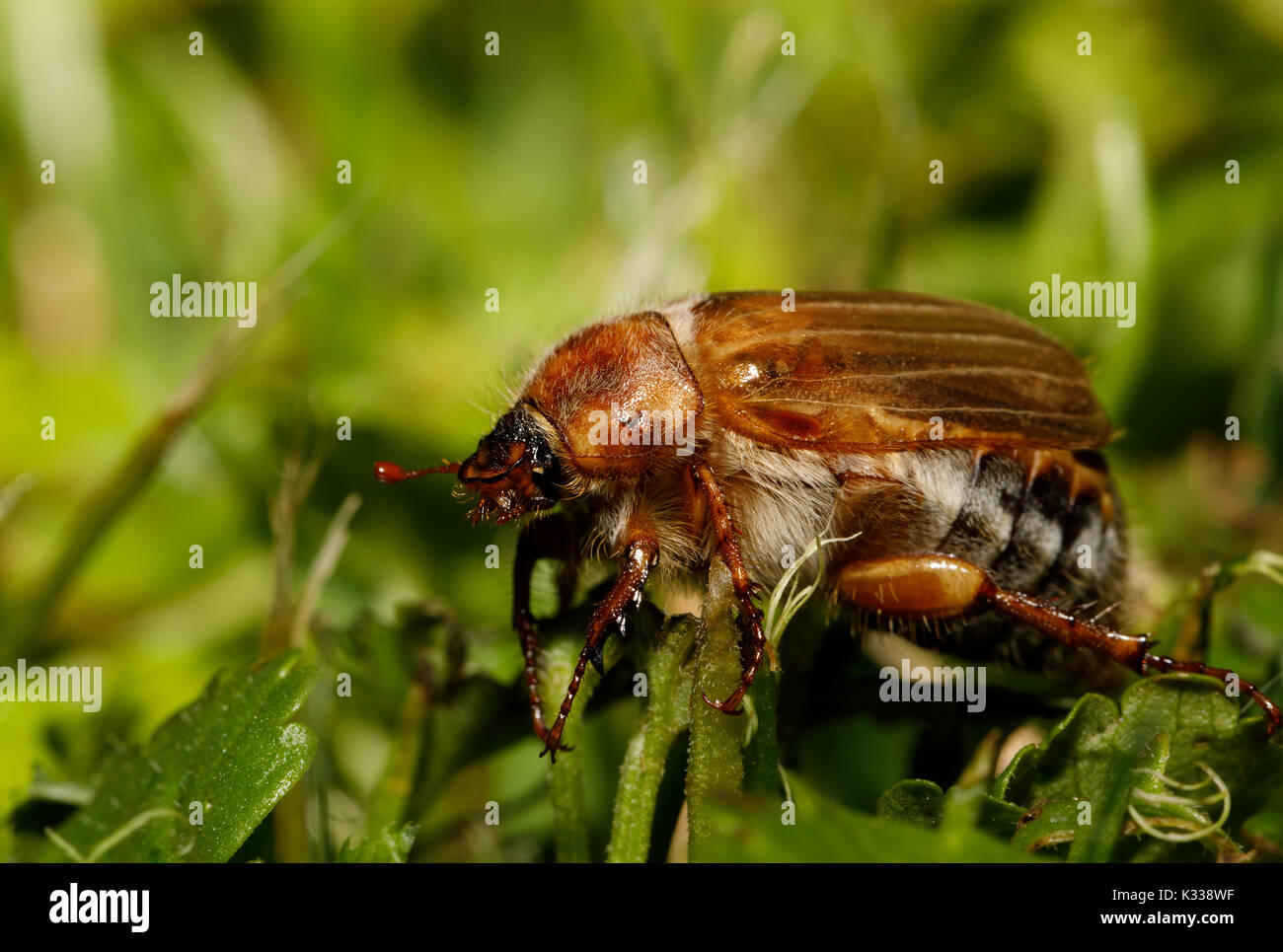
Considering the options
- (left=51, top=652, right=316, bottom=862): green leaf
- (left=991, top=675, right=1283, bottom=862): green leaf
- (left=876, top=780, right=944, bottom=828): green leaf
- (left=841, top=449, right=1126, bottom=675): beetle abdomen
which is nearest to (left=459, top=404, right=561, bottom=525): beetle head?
(left=51, top=652, right=316, bottom=862): green leaf

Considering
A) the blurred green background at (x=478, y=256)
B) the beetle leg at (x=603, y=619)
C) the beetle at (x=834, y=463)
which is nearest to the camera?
the beetle leg at (x=603, y=619)

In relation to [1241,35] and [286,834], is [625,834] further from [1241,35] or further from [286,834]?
[1241,35]

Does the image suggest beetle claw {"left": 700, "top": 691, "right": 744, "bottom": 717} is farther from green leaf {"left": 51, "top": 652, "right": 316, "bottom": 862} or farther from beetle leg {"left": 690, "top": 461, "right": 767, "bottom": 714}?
green leaf {"left": 51, "top": 652, "right": 316, "bottom": 862}

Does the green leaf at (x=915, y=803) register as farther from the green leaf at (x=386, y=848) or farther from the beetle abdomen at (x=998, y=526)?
the green leaf at (x=386, y=848)

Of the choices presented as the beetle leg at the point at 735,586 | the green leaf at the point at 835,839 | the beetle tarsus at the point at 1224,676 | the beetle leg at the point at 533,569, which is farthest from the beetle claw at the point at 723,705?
the beetle tarsus at the point at 1224,676

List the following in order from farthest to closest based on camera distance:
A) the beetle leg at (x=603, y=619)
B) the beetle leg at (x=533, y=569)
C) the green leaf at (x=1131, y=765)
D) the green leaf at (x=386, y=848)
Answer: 1. the beetle leg at (x=533, y=569)
2. the beetle leg at (x=603, y=619)
3. the green leaf at (x=386, y=848)
4. the green leaf at (x=1131, y=765)

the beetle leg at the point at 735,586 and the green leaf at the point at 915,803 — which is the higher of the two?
the beetle leg at the point at 735,586

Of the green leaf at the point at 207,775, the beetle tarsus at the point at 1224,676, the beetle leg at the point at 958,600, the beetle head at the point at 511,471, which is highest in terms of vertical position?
the beetle head at the point at 511,471
